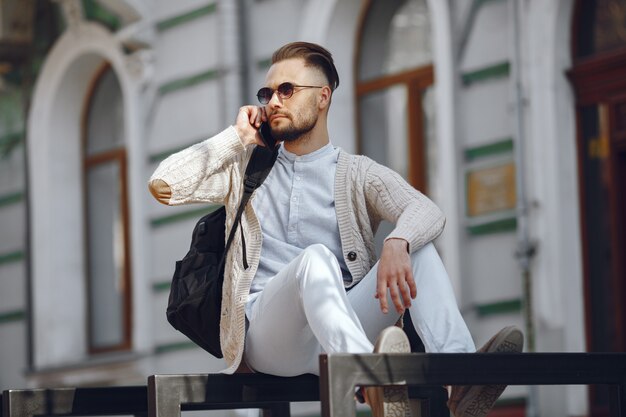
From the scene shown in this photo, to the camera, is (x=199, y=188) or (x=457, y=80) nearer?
(x=199, y=188)

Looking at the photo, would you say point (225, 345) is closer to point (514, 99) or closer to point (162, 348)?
point (514, 99)

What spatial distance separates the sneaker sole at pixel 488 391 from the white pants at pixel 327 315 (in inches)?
4.7

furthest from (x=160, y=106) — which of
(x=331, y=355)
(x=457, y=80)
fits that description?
(x=331, y=355)

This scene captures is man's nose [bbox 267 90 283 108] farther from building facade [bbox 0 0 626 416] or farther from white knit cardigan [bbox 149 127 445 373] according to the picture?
building facade [bbox 0 0 626 416]

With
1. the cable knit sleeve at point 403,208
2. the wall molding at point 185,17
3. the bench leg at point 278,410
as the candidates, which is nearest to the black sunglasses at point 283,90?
the cable knit sleeve at point 403,208


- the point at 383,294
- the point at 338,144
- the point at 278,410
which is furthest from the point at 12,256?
the point at 383,294

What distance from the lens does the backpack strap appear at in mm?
6051

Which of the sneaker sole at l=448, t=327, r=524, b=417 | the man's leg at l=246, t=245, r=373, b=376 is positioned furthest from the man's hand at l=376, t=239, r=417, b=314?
the sneaker sole at l=448, t=327, r=524, b=417

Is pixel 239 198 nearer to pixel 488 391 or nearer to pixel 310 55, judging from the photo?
pixel 310 55

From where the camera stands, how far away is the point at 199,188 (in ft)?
19.9

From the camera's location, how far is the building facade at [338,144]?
9.68 m

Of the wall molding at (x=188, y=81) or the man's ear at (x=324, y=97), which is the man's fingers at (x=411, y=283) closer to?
the man's ear at (x=324, y=97)

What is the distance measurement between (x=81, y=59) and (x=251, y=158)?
26.6ft

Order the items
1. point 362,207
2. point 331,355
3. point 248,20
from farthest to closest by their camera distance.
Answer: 1. point 248,20
2. point 362,207
3. point 331,355
